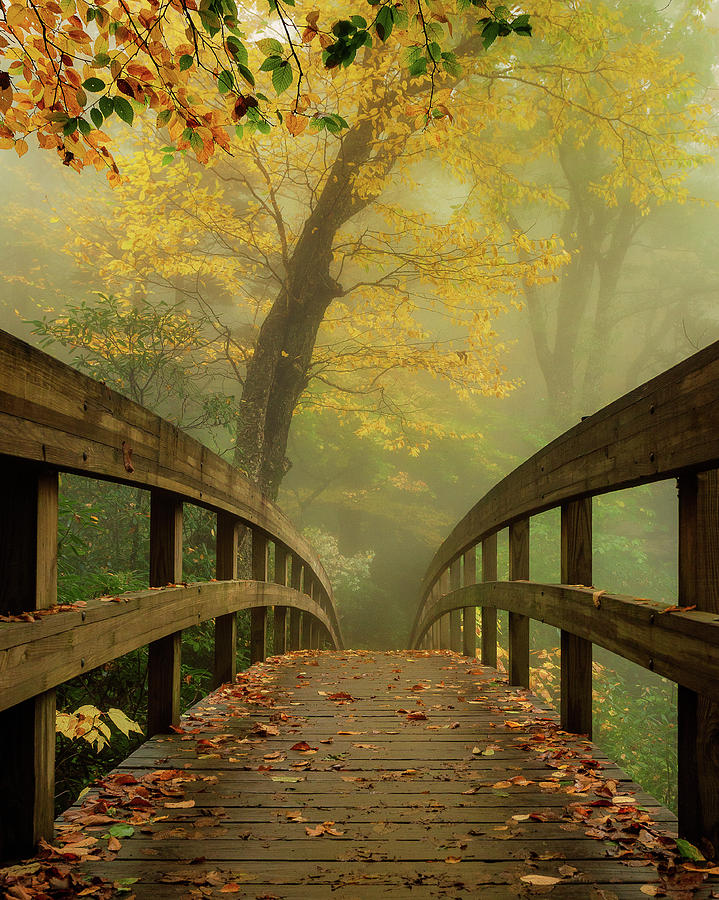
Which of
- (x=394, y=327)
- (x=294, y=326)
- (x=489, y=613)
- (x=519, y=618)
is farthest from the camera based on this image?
(x=394, y=327)

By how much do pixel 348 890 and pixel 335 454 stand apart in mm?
18305

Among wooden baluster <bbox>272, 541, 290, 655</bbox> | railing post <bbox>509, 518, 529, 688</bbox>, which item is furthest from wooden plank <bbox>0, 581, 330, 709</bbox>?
wooden baluster <bbox>272, 541, 290, 655</bbox>

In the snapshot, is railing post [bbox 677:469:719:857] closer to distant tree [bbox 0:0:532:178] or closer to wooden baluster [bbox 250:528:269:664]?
distant tree [bbox 0:0:532:178]

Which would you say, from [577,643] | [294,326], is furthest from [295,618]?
[577,643]

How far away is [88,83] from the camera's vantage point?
3.07 meters

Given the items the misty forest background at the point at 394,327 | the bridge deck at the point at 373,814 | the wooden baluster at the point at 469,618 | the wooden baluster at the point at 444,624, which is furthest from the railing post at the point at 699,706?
the wooden baluster at the point at 444,624

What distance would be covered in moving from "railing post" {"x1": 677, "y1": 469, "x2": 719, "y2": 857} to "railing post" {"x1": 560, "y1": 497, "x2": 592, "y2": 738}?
3.36 ft

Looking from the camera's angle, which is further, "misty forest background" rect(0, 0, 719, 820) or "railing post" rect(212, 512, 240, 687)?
"misty forest background" rect(0, 0, 719, 820)

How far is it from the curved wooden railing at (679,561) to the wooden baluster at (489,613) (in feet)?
5.72

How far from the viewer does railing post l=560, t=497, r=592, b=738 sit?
2865mm

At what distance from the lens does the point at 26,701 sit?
5.47 feet

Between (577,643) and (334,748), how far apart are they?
1130 millimetres

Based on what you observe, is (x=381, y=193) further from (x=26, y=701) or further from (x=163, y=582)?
(x=26, y=701)

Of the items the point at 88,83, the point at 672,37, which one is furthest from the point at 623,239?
the point at 88,83
